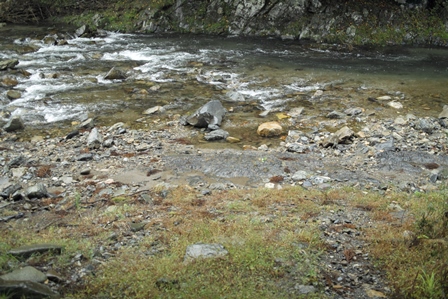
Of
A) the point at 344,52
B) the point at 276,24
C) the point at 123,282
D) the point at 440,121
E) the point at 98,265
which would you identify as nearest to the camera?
the point at 123,282

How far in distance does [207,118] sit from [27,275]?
27.4 feet

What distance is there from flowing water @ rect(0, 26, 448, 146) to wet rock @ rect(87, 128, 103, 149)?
5.63ft

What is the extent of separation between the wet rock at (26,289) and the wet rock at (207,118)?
8331mm

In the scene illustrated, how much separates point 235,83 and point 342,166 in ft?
27.4

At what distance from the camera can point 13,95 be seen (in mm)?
15492

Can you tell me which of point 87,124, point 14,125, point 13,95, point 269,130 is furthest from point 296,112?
point 13,95

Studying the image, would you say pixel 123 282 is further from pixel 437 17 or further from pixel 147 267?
pixel 437 17

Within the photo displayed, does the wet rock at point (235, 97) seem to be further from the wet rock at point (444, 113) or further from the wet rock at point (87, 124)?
the wet rock at point (444, 113)

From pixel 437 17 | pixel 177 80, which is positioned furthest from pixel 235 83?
pixel 437 17

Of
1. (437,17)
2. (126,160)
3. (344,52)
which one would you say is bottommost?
(126,160)

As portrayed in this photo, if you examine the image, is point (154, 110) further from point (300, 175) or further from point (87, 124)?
point (300, 175)

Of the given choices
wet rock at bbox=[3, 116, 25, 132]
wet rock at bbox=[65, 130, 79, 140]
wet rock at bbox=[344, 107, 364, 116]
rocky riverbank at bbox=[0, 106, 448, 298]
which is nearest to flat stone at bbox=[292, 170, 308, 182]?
rocky riverbank at bbox=[0, 106, 448, 298]

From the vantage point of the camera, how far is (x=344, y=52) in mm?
22422

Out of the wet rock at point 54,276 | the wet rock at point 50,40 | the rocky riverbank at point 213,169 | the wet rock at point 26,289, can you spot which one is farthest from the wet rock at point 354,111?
the wet rock at point 50,40
